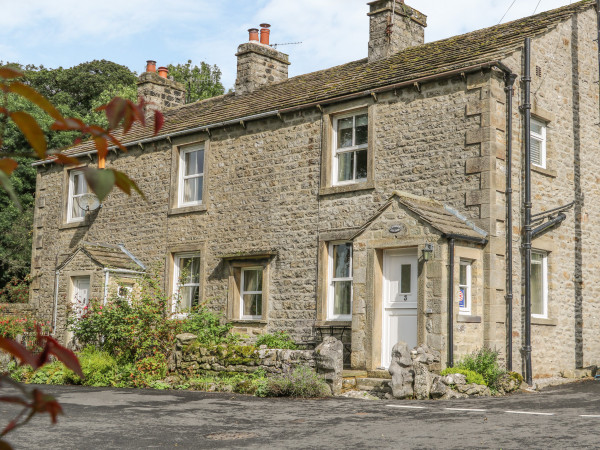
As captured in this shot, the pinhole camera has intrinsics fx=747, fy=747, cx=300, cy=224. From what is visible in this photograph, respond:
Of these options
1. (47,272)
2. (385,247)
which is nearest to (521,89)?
(385,247)

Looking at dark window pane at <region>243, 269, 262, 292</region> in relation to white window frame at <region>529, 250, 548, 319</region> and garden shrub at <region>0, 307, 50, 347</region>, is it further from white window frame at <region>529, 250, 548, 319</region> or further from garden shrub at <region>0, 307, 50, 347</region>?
white window frame at <region>529, 250, 548, 319</region>

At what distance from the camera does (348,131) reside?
15.7 meters

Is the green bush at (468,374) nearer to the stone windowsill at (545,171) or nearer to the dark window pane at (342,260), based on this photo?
the dark window pane at (342,260)

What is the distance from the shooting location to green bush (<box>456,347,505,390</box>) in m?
12.1

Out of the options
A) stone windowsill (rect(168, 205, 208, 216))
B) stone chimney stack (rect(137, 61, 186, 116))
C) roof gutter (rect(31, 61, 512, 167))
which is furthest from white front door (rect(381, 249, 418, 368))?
stone chimney stack (rect(137, 61, 186, 116))

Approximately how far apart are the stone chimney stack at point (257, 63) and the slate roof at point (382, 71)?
404 millimetres

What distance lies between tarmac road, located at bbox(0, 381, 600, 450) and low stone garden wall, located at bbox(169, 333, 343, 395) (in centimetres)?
92

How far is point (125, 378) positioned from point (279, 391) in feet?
12.5

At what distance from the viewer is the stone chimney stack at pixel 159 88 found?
2288cm

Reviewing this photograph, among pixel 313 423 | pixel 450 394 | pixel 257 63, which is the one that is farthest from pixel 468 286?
pixel 257 63

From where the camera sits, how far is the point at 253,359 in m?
13.2

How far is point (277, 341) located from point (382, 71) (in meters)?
6.21

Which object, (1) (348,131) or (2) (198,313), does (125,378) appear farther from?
(1) (348,131)

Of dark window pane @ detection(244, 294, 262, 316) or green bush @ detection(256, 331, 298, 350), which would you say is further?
dark window pane @ detection(244, 294, 262, 316)
